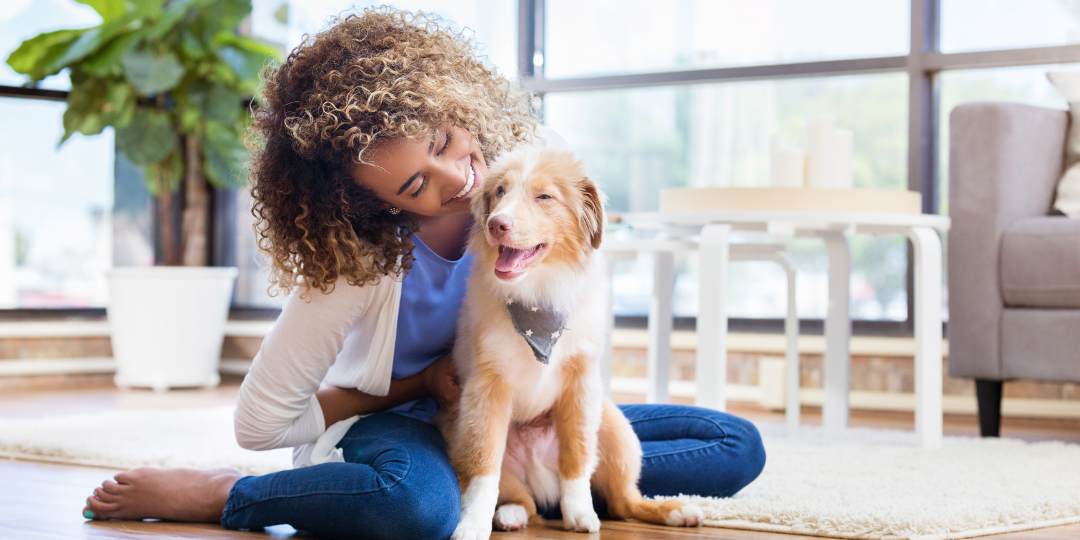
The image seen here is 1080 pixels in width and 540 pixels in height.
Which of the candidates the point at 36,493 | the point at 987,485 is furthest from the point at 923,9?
the point at 36,493

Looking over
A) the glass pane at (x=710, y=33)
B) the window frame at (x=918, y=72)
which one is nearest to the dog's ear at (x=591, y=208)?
the window frame at (x=918, y=72)

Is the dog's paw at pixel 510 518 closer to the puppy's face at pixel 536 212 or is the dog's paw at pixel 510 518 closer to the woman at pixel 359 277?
the woman at pixel 359 277

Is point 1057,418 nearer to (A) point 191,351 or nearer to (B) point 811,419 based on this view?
A: (B) point 811,419

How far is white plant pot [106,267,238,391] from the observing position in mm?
4039

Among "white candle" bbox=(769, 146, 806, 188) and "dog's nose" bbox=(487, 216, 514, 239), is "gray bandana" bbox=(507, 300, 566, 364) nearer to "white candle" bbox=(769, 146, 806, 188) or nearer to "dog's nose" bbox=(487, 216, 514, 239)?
"dog's nose" bbox=(487, 216, 514, 239)

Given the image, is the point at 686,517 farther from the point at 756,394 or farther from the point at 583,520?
the point at 756,394

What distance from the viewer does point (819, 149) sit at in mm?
2697

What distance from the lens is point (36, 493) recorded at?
187 cm

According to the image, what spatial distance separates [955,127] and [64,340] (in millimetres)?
3998

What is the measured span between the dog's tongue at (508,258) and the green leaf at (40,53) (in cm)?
341

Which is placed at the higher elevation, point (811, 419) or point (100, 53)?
point (100, 53)

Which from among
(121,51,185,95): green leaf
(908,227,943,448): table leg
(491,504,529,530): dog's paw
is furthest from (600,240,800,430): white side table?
(121,51,185,95): green leaf

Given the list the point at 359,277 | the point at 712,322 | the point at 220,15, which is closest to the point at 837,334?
the point at 712,322

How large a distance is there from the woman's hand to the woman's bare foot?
38cm
